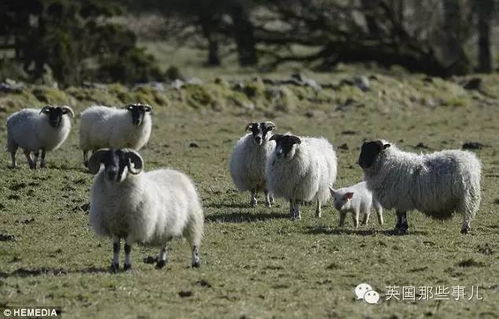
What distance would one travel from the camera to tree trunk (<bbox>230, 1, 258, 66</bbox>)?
54719mm

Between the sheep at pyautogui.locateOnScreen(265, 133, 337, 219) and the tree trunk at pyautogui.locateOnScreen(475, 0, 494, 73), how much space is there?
136ft

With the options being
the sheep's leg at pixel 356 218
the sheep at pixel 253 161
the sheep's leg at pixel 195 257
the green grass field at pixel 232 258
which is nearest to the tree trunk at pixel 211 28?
the green grass field at pixel 232 258

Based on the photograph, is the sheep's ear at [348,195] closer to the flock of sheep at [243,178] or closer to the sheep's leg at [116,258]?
the flock of sheep at [243,178]

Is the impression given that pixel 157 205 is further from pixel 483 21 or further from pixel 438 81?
pixel 483 21

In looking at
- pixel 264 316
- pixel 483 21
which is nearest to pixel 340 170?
pixel 264 316

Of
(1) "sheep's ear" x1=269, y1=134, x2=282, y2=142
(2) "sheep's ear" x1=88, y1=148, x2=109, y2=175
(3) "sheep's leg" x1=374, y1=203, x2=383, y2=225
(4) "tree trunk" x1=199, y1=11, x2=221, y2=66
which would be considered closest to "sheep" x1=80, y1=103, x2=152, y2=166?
(1) "sheep's ear" x1=269, y1=134, x2=282, y2=142

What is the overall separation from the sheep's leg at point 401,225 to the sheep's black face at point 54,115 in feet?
29.6

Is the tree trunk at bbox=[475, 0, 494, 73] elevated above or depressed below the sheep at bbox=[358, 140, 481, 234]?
above

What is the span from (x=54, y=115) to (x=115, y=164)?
10.4m

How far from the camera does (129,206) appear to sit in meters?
11.7

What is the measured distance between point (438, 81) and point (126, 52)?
13649 mm

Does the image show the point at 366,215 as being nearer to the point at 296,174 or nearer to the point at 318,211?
the point at 318,211

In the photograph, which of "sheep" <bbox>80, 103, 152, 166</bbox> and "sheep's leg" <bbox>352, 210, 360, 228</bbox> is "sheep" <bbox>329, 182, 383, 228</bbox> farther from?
"sheep" <bbox>80, 103, 152, 166</bbox>

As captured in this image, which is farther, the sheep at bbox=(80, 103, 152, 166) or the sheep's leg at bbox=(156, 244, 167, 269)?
the sheep at bbox=(80, 103, 152, 166)
